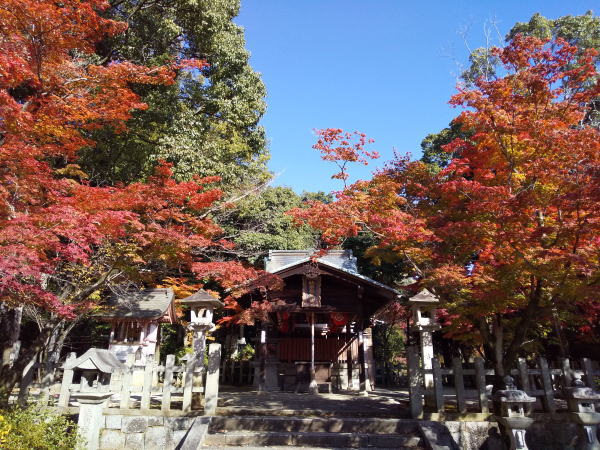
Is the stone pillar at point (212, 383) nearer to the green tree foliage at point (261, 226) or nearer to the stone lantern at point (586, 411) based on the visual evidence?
the stone lantern at point (586, 411)

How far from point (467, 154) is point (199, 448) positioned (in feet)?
33.9

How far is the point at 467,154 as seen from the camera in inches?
448

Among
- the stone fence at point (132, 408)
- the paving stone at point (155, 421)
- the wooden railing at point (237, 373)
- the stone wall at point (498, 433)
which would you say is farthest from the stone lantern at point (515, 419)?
the wooden railing at point (237, 373)

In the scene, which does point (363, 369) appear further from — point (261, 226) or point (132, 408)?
point (261, 226)

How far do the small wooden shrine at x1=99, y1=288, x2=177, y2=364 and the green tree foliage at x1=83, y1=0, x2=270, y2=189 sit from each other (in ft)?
19.3

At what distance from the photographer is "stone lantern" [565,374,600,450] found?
22.4ft

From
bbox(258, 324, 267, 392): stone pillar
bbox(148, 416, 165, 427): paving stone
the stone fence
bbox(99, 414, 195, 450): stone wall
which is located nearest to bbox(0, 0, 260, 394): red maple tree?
the stone fence

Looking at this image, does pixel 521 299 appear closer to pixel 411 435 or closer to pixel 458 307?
pixel 458 307

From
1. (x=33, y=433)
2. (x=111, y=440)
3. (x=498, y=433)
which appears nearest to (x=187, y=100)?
(x=111, y=440)

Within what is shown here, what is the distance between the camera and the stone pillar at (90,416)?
6.80 meters

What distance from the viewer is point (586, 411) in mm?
6969

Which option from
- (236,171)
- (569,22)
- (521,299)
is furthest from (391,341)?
(569,22)

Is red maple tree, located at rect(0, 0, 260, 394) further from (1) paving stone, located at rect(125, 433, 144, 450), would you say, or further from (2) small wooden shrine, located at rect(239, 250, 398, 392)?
(2) small wooden shrine, located at rect(239, 250, 398, 392)

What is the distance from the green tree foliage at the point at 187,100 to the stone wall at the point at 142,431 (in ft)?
36.5
